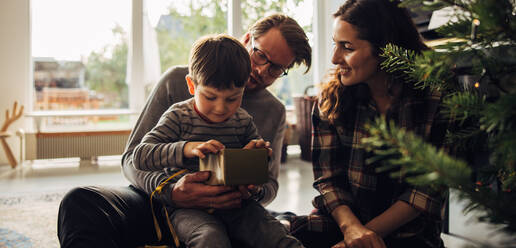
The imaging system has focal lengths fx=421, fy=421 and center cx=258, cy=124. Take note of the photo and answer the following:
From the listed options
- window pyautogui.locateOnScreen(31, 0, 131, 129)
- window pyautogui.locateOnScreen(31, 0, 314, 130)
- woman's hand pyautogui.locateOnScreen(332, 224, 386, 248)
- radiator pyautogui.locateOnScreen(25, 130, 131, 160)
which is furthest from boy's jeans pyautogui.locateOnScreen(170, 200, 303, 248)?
window pyautogui.locateOnScreen(31, 0, 131, 129)

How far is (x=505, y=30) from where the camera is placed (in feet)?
1.42

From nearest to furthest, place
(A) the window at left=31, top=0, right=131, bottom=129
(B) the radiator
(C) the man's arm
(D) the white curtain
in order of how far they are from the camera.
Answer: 1. (C) the man's arm
2. (B) the radiator
3. (A) the window at left=31, top=0, right=131, bottom=129
4. (D) the white curtain

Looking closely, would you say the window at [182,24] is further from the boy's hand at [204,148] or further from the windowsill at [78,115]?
the boy's hand at [204,148]

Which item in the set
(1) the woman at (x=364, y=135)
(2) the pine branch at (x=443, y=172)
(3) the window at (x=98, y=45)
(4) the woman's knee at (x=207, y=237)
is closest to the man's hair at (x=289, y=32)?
(1) the woman at (x=364, y=135)

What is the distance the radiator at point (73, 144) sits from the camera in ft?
15.9

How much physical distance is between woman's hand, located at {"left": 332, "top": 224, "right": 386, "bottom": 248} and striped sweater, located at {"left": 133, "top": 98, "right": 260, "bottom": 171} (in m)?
0.43

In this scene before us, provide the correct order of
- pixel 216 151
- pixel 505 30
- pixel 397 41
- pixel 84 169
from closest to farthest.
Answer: pixel 505 30, pixel 216 151, pixel 397 41, pixel 84 169

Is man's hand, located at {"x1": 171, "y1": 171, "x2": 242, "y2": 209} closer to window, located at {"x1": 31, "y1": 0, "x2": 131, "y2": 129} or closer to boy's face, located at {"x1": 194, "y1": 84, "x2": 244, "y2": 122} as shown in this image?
boy's face, located at {"x1": 194, "y1": 84, "x2": 244, "y2": 122}

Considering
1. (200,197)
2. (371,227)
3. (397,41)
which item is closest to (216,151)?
(200,197)

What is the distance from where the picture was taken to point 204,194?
1.18 metres

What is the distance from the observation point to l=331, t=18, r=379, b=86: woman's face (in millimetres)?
1309

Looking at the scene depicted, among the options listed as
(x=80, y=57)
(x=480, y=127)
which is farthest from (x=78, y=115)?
(x=480, y=127)

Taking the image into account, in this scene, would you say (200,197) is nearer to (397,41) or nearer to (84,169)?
(397,41)

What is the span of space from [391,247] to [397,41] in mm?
639
